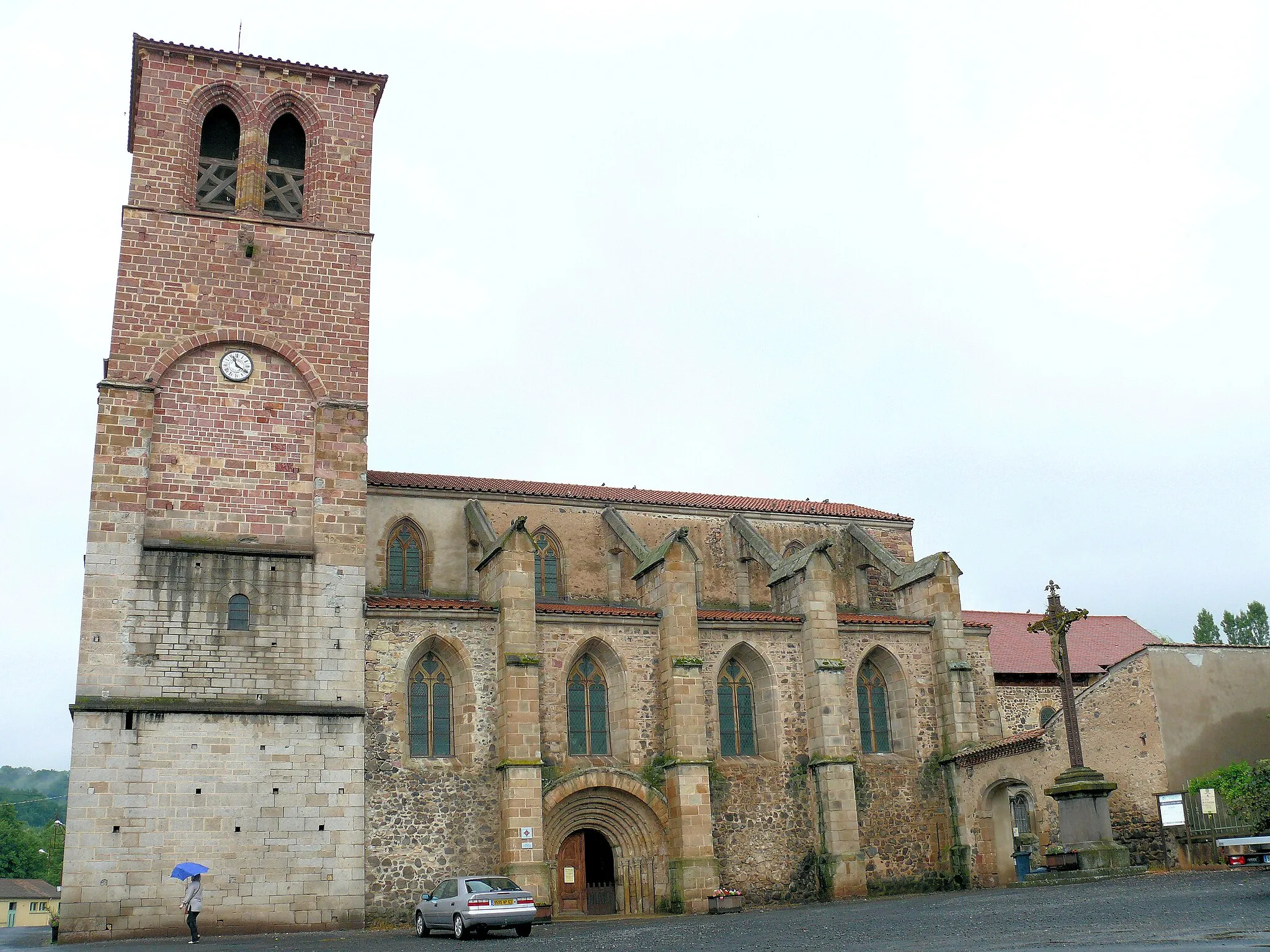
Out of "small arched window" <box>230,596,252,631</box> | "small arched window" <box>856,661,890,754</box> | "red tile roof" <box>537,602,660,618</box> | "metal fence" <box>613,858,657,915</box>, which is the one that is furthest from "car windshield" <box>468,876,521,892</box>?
"small arched window" <box>856,661,890,754</box>

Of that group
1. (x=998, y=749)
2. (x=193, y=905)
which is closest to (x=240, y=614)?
(x=193, y=905)

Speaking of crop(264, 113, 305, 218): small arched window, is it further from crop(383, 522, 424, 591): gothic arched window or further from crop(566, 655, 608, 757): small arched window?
crop(566, 655, 608, 757): small arched window

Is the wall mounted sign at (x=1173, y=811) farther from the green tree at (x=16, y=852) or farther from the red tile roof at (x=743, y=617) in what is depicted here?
the green tree at (x=16, y=852)

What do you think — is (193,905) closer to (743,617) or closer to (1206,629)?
(743,617)

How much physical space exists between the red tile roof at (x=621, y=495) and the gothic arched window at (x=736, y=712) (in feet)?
20.1

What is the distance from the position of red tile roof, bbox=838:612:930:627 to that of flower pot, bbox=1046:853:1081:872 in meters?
6.77

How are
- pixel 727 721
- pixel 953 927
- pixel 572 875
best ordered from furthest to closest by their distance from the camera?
pixel 727 721 < pixel 572 875 < pixel 953 927

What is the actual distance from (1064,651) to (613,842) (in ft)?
37.6

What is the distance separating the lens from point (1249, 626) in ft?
247

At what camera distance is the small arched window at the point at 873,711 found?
3047 cm

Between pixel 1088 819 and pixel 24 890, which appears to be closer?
pixel 1088 819

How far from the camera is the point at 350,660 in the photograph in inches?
993

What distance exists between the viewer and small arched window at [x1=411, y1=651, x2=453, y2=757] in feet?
Result: 85.4

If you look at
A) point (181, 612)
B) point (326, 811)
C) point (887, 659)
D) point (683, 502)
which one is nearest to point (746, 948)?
point (326, 811)
